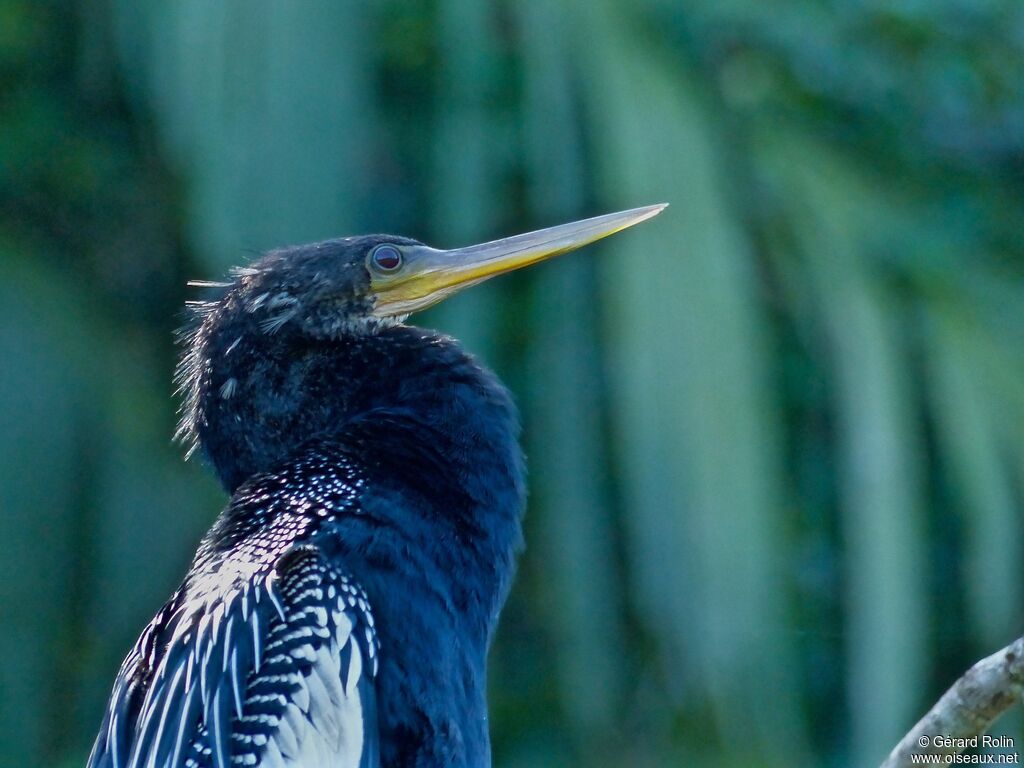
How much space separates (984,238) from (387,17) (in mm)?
2201

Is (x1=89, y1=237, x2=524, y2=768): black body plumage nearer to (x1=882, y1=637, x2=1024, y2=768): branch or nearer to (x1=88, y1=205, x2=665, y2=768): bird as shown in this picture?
(x1=88, y1=205, x2=665, y2=768): bird

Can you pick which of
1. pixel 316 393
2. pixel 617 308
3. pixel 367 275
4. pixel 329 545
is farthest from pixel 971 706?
pixel 617 308

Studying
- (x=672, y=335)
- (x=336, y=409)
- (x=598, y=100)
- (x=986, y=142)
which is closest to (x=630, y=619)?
(x=672, y=335)

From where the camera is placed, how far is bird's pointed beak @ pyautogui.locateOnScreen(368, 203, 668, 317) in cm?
317

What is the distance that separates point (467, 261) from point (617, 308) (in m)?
1.75

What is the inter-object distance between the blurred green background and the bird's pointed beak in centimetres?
151

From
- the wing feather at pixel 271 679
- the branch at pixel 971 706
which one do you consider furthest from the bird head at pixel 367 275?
the branch at pixel 971 706

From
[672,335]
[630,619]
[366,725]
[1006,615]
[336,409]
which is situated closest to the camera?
[366,725]

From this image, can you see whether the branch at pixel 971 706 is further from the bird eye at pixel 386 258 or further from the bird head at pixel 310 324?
the bird eye at pixel 386 258

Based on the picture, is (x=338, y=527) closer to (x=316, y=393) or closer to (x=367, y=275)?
(x=316, y=393)

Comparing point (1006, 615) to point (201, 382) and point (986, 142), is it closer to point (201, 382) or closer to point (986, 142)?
point (986, 142)

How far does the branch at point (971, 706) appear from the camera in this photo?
6.46ft

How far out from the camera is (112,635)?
18.6 ft

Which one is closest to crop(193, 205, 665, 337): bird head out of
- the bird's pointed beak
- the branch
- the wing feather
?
the bird's pointed beak
